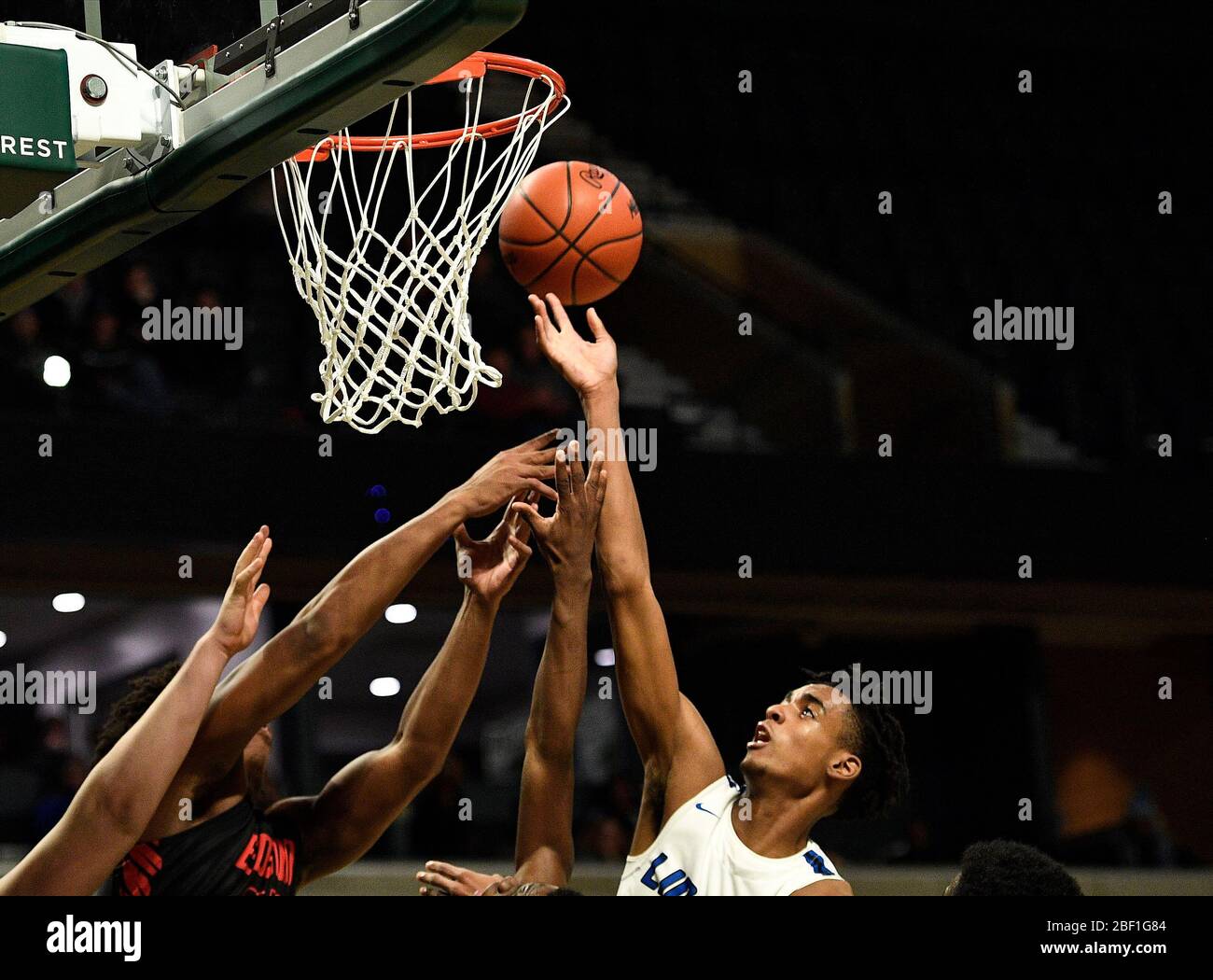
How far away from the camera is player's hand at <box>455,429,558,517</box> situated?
2.96 m

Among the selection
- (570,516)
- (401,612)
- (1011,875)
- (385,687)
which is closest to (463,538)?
(570,516)

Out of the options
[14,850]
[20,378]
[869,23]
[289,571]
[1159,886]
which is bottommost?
[1159,886]

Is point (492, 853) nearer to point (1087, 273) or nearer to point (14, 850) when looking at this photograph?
point (14, 850)

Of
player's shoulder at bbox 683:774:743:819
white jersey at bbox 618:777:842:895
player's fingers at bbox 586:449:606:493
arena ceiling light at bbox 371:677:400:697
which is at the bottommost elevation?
white jersey at bbox 618:777:842:895

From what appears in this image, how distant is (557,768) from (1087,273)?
275 inches

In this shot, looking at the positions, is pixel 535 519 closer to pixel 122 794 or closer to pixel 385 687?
pixel 122 794

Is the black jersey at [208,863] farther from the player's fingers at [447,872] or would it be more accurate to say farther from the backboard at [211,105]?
the backboard at [211,105]

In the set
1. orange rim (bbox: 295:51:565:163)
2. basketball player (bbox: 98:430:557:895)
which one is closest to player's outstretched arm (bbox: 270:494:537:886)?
basketball player (bbox: 98:430:557:895)

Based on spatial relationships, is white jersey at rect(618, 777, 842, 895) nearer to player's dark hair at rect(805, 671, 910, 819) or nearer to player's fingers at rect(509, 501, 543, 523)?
player's dark hair at rect(805, 671, 910, 819)

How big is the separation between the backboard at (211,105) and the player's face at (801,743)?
4.46 ft

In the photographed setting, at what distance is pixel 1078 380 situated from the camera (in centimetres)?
887

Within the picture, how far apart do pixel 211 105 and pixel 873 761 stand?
1.66 meters
